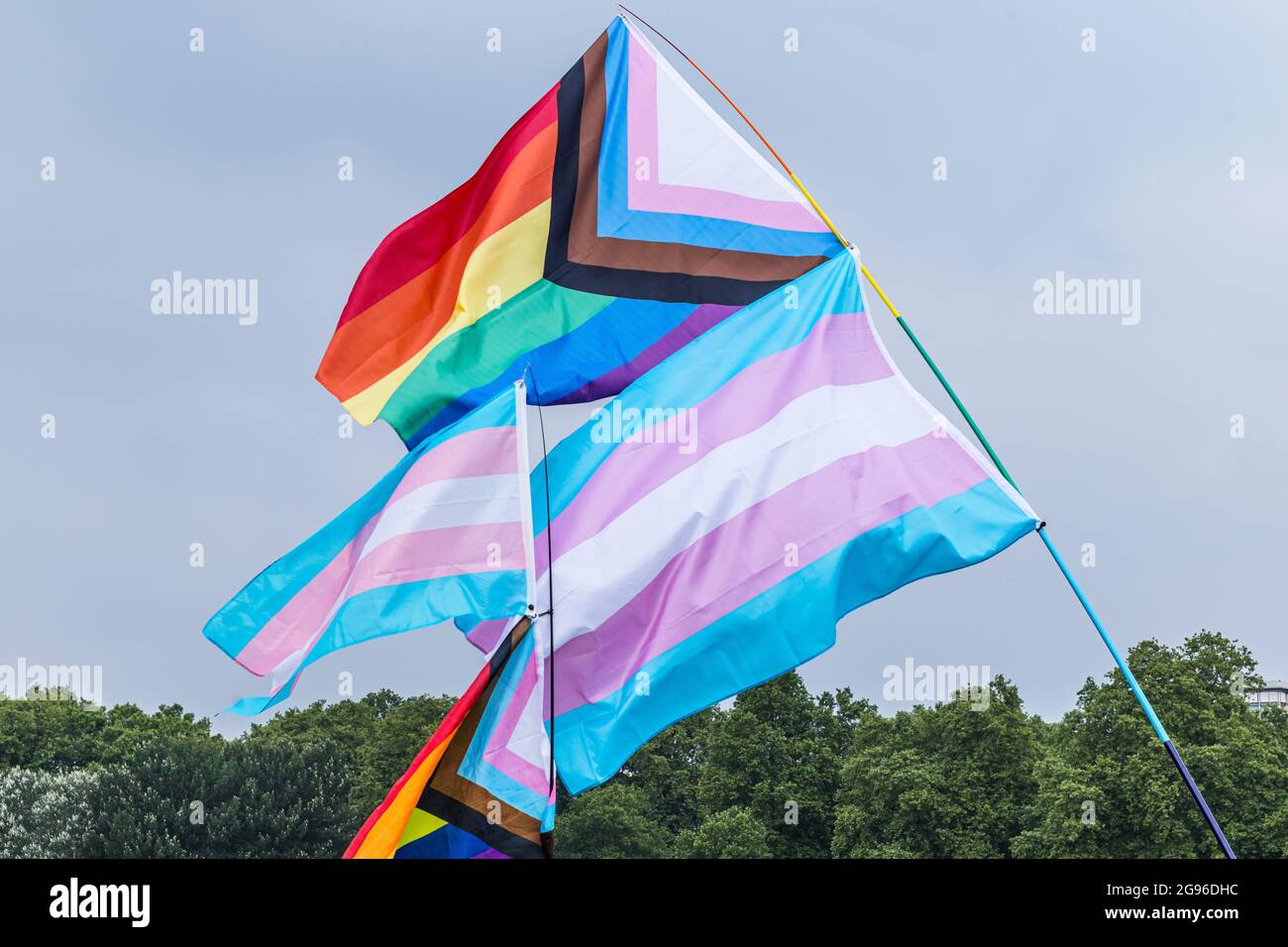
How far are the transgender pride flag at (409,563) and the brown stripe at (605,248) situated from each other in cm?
152

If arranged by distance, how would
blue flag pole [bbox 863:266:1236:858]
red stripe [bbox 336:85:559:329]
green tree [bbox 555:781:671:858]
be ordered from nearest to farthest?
blue flag pole [bbox 863:266:1236:858]
red stripe [bbox 336:85:559:329]
green tree [bbox 555:781:671:858]

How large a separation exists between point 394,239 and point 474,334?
53.2 inches

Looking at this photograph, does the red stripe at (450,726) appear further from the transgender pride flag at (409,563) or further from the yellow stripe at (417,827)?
the transgender pride flag at (409,563)

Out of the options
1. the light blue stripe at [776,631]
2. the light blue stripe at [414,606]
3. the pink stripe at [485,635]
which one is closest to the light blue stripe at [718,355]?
the light blue stripe at [414,606]

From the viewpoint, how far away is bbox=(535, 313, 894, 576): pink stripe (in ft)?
41.9

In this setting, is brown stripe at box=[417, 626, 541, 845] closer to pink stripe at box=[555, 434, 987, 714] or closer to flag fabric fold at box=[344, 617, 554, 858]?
flag fabric fold at box=[344, 617, 554, 858]

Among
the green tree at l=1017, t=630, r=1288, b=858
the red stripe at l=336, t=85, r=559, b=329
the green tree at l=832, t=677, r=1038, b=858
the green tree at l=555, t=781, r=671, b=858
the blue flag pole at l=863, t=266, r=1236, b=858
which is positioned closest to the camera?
the blue flag pole at l=863, t=266, r=1236, b=858

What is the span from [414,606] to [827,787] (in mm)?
52603

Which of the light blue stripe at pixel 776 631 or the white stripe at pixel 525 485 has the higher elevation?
the white stripe at pixel 525 485

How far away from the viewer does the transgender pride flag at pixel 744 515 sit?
11.8 metres

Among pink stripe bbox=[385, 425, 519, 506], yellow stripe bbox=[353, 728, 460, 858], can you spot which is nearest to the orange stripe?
pink stripe bbox=[385, 425, 519, 506]

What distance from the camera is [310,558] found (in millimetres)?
13750

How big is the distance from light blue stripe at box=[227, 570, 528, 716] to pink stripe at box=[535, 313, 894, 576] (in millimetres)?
489
